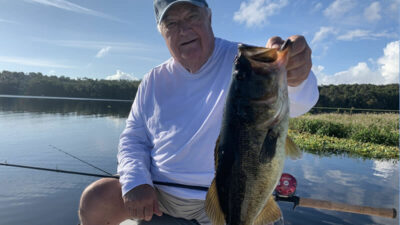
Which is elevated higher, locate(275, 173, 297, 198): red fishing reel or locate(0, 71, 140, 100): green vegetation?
locate(0, 71, 140, 100): green vegetation

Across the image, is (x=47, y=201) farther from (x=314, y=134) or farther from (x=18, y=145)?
(x=314, y=134)

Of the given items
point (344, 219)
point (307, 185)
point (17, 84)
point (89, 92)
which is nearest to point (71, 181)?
point (307, 185)

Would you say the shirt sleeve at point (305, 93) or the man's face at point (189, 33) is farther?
the man's face at point (189, 33)

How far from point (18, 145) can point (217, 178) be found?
720 inches

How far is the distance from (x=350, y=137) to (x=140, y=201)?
15.9 meters

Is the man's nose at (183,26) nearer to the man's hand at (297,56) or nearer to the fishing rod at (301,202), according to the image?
the man's hand at (297,56)

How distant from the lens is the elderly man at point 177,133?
8.39 ft

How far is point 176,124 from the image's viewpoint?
2.67 meters

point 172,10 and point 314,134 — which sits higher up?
point 172,10

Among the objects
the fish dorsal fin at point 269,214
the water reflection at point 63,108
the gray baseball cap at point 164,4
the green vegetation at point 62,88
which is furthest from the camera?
the green vegetation at point 62,88

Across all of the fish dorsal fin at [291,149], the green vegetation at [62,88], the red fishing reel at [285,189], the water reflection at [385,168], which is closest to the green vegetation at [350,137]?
the water reflection at [385,168]

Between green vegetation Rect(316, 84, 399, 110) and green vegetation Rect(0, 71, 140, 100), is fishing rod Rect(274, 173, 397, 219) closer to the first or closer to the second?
green vegetation Rect(316, 84, 399, 110)

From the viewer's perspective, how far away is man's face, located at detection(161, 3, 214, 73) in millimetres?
2646

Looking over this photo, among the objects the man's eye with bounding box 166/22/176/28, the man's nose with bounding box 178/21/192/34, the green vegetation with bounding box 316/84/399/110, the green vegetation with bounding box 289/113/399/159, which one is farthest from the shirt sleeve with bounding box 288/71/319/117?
the green vegetation with bounding box 316/84/399/110
